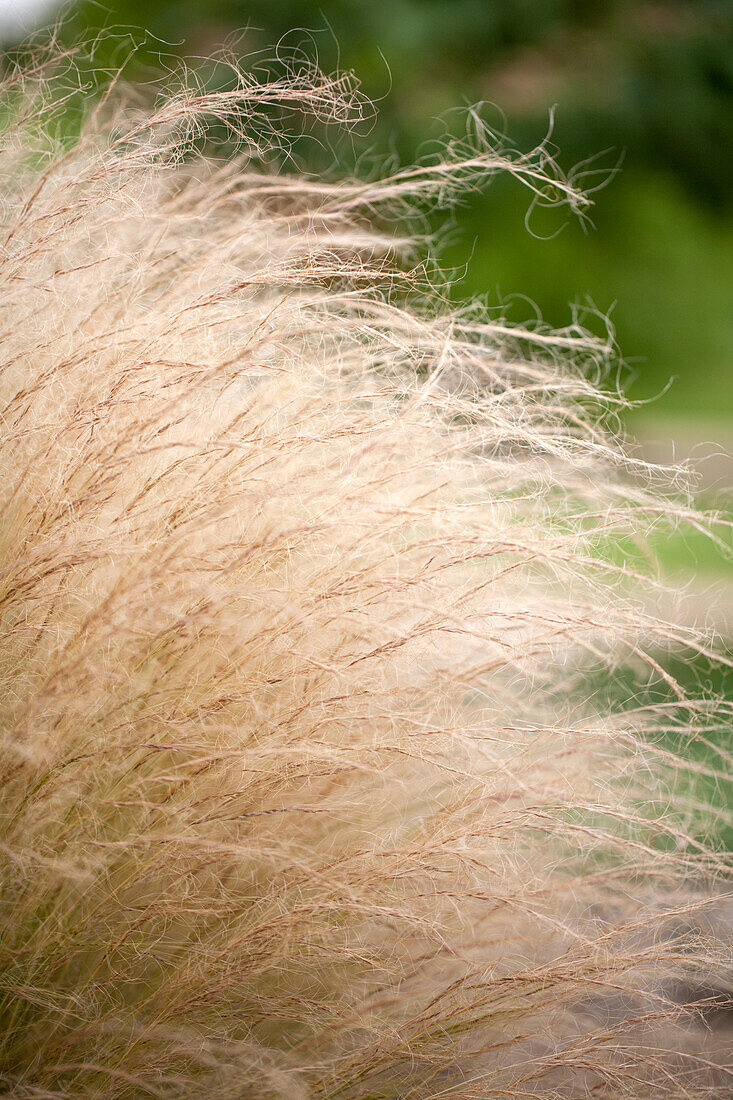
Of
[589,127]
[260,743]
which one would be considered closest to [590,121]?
[589,127]

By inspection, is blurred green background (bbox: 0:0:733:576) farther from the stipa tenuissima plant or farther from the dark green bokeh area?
the stipa tenuissima plant

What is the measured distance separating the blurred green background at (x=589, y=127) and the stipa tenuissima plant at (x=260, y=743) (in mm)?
3910

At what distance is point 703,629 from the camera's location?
979 millimetres

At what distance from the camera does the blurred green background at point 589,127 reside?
5016 millimetres

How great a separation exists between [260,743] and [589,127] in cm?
549

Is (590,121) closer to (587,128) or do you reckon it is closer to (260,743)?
(587,128)

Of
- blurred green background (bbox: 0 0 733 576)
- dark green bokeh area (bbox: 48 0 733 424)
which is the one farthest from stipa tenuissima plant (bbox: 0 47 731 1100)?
dark green bokeh area (bbox: 48 0 733 424)

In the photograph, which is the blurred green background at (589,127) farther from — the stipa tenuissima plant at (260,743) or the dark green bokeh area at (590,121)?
the stipa tenuissima plant at (260,743)

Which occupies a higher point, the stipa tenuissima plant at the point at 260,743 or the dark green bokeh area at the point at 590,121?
the stipa tenuissima plant at the point at 260,743

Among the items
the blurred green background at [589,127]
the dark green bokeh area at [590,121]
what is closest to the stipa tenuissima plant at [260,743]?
the blurred green background at [589,127]

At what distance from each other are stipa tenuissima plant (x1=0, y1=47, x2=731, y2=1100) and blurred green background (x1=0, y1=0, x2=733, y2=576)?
3910mm

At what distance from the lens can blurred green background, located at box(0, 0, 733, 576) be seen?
16.5 ft

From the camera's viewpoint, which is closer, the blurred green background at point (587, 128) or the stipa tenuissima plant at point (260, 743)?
the stipa tenuissima plant at point (260, 743)

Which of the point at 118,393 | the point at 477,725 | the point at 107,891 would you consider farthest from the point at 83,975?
the point at 118,393
